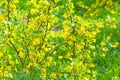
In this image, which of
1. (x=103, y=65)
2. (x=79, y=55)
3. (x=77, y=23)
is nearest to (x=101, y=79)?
(x=103, y=65)

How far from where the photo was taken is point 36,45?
165 inches

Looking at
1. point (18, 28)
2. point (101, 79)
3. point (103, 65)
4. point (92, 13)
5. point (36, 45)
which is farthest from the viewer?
point (92, 13)

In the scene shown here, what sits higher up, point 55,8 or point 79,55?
point 55,8

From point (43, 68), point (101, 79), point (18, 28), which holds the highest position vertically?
point (18, 28)

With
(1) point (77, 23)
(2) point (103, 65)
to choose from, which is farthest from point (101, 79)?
(1) point (77, 23)

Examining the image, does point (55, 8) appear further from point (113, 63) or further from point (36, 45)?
point (113, 63)

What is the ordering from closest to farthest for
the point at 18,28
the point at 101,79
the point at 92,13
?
the point at 18,28 → the point at 101,79 → the point at 92,13

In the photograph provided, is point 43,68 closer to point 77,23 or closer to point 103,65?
point 77,23

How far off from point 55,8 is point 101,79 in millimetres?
1546

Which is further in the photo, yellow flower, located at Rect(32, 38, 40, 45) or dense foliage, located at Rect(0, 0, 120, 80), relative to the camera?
yellow flower, located at Rect(32, 38, 40, 45)

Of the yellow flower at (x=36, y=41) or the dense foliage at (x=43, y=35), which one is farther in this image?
the yellow flower at (x=36, y=41)

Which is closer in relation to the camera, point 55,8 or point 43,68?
point 55,8

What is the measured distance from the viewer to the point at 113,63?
5.54 meters

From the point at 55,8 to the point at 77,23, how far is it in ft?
0.92
